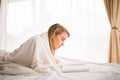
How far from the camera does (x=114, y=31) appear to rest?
3.10 meters

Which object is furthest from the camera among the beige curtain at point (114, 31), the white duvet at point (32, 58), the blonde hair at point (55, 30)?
the beige curtain at point (114, 31)

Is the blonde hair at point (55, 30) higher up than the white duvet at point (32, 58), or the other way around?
the blonde hair at point (55, 30)

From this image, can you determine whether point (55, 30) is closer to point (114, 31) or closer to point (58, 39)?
point (58, 39)

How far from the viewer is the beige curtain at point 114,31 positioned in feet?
10.0

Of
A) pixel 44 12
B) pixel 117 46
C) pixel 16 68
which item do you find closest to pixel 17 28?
Answer: pixel 44 12

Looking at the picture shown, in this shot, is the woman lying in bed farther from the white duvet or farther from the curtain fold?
the curtain fold

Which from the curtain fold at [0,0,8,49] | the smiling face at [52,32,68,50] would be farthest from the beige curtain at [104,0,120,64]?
the curtain fold at [0,0,8,49]

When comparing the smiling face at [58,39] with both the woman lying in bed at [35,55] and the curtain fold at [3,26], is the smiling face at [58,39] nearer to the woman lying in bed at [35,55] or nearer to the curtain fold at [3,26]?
the woman lying in bed at [35,55]

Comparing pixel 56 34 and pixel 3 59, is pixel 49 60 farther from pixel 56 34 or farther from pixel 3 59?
pixel 3 59

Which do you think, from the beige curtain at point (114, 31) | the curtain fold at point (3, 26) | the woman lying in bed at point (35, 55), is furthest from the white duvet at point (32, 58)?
the curtain fold at point (3, 26)

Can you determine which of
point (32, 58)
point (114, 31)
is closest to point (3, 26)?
point (114, 31)

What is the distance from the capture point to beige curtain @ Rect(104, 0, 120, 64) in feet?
10.0

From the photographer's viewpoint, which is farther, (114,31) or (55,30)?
(114,31)

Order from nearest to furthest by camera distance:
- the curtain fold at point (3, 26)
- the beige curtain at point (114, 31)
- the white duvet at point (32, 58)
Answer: the white duvet at point (32, 58)
the beige curtain at point (114, 31)
the curtain fold at point (3, 26)
